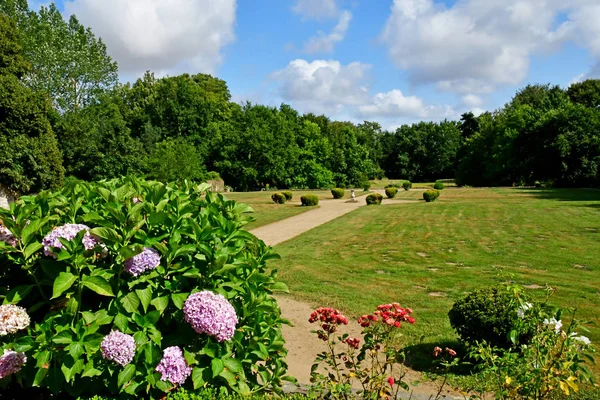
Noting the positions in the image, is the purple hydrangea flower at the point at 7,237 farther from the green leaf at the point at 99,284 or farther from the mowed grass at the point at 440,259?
the mowed grass at the point at 440,259

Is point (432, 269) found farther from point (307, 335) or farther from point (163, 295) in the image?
point (163, 295)

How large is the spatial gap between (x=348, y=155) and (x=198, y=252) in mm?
50062

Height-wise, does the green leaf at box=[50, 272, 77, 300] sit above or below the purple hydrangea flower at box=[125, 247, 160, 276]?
below

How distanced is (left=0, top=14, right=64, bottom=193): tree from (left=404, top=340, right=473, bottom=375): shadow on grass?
21949 millimetres

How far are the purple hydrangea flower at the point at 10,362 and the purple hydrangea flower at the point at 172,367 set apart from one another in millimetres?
835

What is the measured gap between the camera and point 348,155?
52.2 meters

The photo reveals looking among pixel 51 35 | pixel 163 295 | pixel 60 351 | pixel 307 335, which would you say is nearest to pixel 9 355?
pixel 60 351

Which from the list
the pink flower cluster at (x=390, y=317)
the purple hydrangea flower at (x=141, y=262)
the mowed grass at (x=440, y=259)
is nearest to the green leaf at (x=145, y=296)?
the purple hydrangea flower at (x=141, y=262)

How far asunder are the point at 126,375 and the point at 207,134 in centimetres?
4539

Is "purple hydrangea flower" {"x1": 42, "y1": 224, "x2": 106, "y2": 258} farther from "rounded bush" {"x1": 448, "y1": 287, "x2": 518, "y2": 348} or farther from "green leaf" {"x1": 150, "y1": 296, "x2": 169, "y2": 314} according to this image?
"rounded bush" {"x1": 448, "y1": 287, "x2": 518, "y2": 348}

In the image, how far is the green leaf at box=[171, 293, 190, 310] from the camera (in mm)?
2611

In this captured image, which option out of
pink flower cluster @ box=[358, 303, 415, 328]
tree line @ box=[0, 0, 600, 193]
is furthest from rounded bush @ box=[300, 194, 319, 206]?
pink flower cluster @ box=[358, 303, 415, 328]

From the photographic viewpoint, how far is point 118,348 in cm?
245

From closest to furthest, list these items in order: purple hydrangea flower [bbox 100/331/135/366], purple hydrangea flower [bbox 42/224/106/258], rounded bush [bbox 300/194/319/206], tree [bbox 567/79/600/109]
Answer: purple hydrangea flower [bbox 100/331/135/366]
purple hydrangea flower [bbox 42/224/106/258]
rounded bush [bbox 300/194/319/206]
tree [bbox 567/79/600/109]
